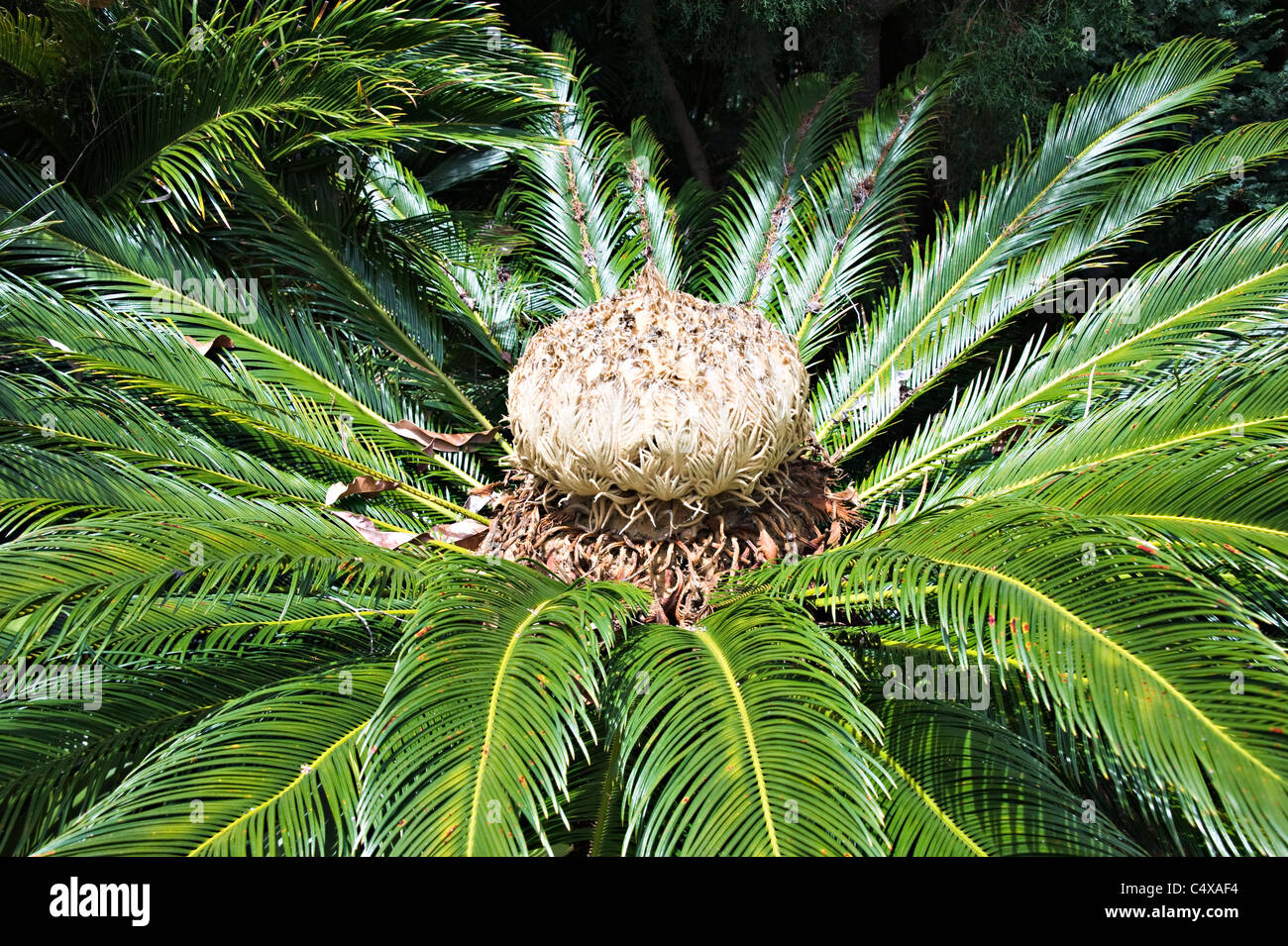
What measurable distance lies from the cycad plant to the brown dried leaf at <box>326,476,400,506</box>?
2 cm

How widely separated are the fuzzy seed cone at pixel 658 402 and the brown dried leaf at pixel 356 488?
612 millimetres

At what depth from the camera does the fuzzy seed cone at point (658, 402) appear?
2598mm

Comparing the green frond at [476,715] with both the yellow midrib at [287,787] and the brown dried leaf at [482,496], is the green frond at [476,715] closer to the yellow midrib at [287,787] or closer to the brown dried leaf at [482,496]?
the yellow midrib at [287,787]

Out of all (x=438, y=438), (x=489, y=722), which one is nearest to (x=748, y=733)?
(x=489, y=722)

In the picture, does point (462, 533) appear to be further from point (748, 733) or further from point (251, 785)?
point (748, 733)

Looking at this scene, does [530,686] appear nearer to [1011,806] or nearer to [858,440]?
[1011,806]

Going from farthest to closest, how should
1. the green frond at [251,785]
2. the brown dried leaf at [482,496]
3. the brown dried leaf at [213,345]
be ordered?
the brown dried leaf at [482,496], the brown dried leaf at [213,345], the green frond at [251,785]

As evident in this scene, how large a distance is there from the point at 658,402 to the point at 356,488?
111cm

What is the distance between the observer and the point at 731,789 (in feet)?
5.88

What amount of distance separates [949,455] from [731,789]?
199 cm

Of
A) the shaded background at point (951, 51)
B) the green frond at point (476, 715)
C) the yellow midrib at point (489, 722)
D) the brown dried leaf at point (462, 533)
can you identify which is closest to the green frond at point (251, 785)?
the green frond at point (476, 715)

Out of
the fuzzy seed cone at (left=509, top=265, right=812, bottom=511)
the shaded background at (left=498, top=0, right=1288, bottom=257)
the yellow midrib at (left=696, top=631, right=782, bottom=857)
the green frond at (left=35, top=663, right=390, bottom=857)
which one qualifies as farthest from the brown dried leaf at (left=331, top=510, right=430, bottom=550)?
the shaded background at (left=498, top=0, right=1288, bottom=257)

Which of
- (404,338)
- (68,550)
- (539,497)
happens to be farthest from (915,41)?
(68,550)

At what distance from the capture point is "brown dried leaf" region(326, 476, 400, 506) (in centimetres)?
311
